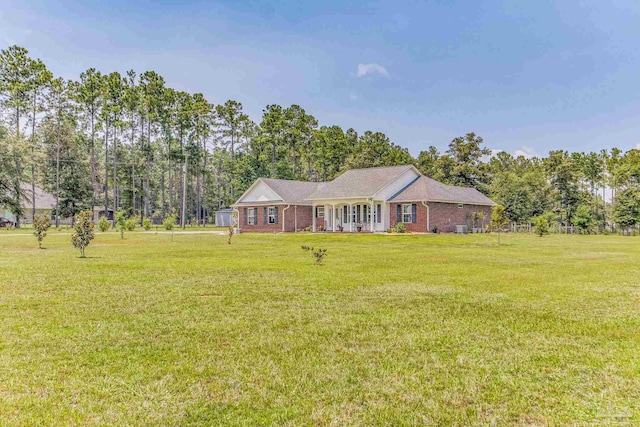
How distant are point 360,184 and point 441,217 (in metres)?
6.86

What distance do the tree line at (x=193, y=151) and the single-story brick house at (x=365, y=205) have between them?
947 cm

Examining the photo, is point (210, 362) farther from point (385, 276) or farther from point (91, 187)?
point (91, 187)

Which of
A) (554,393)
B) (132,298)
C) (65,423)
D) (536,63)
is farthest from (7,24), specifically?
(536,63)

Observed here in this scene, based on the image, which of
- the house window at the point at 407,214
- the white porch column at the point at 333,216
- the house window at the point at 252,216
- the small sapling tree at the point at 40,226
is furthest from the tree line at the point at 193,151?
the small sapling tree at the point at 40,226

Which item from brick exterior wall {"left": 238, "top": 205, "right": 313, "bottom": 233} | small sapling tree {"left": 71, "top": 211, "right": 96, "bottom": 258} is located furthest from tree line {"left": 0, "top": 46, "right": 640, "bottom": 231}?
small sapling tree {"left": 71, "top": 211, "right": 96, "bottom": 258}

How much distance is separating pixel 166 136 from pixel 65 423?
55.6 m

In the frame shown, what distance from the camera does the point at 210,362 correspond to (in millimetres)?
4535

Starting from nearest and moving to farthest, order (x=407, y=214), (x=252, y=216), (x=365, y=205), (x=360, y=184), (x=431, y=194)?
(x=431, y=194) < (x=407, y=214) < (x=365, y=205) < (x=360, y=184) < (x=252, y=216)

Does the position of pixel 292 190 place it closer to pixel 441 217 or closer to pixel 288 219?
pixel 288 219

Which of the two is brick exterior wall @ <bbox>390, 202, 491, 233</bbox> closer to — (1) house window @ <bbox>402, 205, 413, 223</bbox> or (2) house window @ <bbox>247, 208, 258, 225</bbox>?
(1) house window @ <bbox>402, 205, 413, 223</bbox>

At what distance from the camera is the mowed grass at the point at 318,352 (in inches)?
138

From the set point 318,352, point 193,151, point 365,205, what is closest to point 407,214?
point 365,205

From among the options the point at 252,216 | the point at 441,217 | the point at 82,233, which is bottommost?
the point at 82,233

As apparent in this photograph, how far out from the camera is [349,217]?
3478 cm
